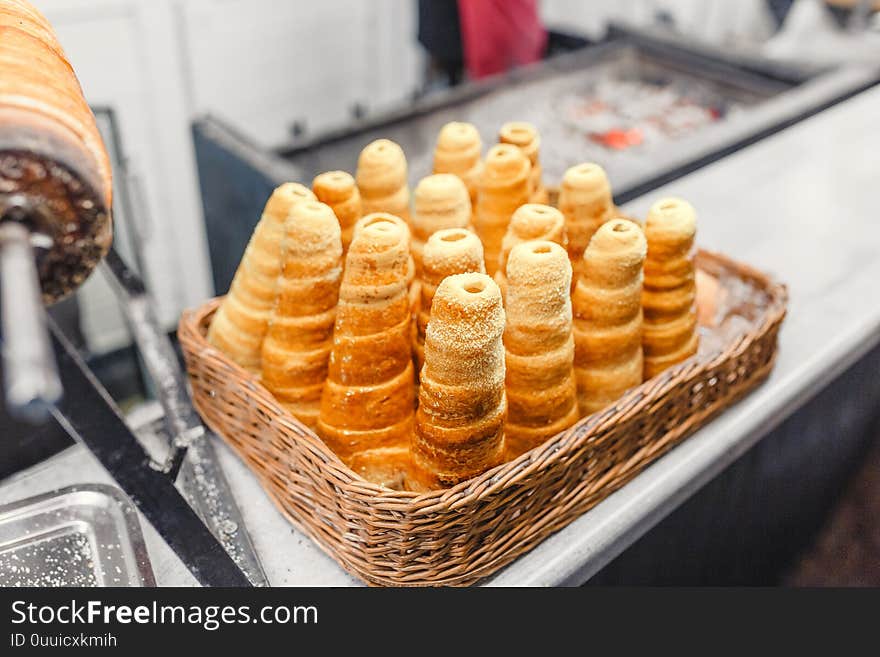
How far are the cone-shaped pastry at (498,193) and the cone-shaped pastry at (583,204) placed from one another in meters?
0.06

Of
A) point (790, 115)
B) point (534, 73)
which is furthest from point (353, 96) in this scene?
point (790, 115)

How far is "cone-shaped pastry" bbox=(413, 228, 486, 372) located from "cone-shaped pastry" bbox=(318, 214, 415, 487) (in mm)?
28

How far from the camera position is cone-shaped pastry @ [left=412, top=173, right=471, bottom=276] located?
972 millimetres

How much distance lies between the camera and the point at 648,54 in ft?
9.00

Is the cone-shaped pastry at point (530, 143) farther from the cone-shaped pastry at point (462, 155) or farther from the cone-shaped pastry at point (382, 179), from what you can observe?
the cone-shaped pastry at point (382, 179)

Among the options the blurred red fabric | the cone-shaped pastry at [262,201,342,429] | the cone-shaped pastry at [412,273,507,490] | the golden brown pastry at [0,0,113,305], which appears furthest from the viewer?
the blurred red fabric

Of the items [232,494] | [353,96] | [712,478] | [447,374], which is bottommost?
[353,96]

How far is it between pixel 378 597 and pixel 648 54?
2.47 meters

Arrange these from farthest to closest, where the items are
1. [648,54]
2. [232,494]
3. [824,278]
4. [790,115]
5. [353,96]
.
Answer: [353,96] → [648,54] → [790,115] → [824,278] → [232,494]

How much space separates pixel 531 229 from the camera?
0.92 metres

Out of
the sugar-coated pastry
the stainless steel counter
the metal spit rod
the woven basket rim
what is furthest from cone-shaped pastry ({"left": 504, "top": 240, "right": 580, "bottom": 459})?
the metal spit rod

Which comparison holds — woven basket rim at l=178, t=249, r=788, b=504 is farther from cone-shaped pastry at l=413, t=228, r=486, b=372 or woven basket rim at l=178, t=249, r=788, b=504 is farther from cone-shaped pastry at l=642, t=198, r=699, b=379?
cone-shaped pastry at l=413, t=228, r=486, b=372

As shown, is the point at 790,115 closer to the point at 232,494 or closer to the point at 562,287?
the point at 562,287

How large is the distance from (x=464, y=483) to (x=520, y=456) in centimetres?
9
